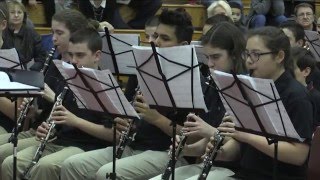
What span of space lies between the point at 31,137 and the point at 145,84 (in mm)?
1698

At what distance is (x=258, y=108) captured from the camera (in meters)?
3.39

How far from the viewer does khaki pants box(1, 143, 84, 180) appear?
15.2ft

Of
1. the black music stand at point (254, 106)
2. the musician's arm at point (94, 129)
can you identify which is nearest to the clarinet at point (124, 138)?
the musician's arm at point (94, 129)

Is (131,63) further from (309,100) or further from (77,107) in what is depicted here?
(309,100)

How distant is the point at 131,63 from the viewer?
16.6ft

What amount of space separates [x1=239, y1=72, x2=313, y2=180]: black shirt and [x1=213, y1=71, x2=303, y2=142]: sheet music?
0.53 feet

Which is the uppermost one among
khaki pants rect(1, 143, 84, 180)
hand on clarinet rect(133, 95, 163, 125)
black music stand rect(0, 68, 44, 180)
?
black music stand rect(0, 68, 44, 180)

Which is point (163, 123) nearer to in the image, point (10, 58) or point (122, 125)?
point (122, 125)

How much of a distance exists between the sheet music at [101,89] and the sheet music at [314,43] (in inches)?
109

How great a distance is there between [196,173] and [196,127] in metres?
0.50

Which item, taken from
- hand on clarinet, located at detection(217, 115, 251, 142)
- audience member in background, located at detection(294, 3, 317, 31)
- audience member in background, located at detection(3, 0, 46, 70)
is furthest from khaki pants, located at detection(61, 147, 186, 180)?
audience member in background, located at detection(294, 3, 317, 31)

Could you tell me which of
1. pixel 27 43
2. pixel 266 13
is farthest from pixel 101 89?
pixel 266 13

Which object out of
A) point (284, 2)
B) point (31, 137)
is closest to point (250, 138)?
point (31, 137)

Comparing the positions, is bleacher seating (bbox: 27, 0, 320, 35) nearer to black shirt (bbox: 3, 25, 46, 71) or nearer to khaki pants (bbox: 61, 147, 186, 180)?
black shirt (bbox: 3, 25, 46, 71)
